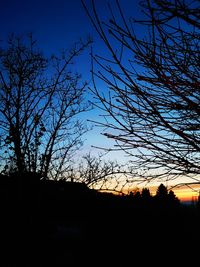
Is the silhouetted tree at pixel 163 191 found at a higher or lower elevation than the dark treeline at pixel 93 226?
higher

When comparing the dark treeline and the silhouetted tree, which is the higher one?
the silhouetted tree

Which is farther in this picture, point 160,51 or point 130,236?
point 130,236

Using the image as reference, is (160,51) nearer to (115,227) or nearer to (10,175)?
(115,227)

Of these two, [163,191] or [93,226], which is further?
[93,226]

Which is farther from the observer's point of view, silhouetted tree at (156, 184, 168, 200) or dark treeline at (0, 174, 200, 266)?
dark treeline at (0, 174, 200, 266)

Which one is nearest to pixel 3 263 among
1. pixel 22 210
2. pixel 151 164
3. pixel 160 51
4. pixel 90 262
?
pixel 22 210

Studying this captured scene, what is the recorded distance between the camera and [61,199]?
12617mm

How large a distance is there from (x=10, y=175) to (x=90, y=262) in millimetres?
5150

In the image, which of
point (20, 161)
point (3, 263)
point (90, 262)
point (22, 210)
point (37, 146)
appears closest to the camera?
point (90, 262)

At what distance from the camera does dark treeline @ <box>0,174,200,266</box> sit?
689 centimetres

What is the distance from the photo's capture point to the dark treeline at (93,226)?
6887 millimetres

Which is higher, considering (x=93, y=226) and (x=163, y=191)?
(x=163, y=191)

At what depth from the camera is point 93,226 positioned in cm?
802

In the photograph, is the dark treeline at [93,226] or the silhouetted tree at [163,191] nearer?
the silhouetted tree at [163,191]
